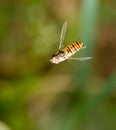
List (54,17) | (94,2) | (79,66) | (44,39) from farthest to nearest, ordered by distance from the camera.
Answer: (54,17) < (44,39) < (79,66) < (94,2)

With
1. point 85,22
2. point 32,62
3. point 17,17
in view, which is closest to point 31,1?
point 17,17

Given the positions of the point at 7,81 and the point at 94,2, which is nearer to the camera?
the point at 94,2

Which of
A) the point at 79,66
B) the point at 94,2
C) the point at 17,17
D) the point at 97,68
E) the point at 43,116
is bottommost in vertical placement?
the point at 43,116

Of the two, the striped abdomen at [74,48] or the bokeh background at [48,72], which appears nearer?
the striped abdomen at [74,48]

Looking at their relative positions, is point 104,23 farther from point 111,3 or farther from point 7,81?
point 7,81

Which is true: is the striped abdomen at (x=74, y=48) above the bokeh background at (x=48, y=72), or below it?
above

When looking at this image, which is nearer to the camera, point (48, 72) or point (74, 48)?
point (74, 48)

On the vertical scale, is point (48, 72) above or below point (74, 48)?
below

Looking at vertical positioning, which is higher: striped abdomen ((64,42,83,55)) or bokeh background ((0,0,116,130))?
striped abdomen ((64,42,83,55))
